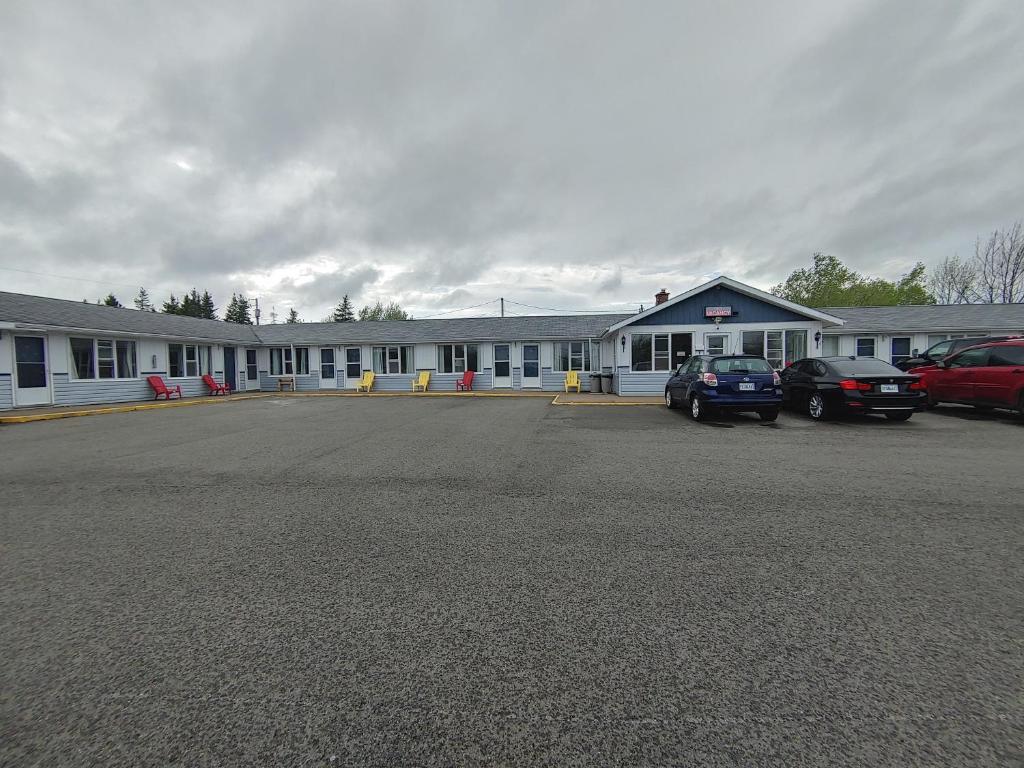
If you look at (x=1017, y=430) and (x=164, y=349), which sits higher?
(x=164, y=349)

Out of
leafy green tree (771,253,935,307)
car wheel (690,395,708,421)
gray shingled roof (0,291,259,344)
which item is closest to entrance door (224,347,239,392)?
gray shingled roof (0,291,259,344)

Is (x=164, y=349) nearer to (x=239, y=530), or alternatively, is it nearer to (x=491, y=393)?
(x=491, y=393)

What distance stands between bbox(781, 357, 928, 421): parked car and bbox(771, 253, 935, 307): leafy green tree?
43141 mm

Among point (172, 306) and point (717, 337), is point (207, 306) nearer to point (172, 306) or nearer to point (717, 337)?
point (172, 306)

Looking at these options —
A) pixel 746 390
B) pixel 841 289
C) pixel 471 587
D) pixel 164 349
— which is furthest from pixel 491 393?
pixel 841 289

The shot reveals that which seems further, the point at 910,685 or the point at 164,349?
the point at 164,349

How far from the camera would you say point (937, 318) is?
2128cm

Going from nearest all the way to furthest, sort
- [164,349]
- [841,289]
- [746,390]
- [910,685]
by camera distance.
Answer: [910,685] < [746,390] < [164,349] < [841,289]

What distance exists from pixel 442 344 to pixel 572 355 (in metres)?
6.40

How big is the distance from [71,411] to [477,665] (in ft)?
58.0

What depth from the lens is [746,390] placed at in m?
10.1

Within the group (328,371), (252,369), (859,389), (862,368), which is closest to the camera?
(859,389)

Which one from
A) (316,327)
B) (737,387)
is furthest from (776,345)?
(316,327)

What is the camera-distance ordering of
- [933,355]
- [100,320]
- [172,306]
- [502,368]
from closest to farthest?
[933,355], [100,320], [502,368], [172,306]
